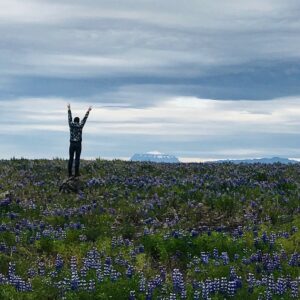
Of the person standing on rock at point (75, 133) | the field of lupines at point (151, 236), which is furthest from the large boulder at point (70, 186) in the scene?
the person standing on rock at point (75, 133)

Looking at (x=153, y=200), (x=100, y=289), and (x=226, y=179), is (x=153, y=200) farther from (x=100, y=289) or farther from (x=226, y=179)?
(x=100, y=289)

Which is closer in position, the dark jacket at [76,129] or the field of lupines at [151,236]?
the field of lupines at [151,236]

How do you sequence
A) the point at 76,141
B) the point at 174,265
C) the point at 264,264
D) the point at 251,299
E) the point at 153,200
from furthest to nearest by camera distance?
1. the point at 76,141
2. the point at 153,200
3. the point at 174,265
4. the point at 264,264
5. the point at 251,299

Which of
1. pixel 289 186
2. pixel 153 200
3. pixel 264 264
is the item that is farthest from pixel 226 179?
pixel 264 264

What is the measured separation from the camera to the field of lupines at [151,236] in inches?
331

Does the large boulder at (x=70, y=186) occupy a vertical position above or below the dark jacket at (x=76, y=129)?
below

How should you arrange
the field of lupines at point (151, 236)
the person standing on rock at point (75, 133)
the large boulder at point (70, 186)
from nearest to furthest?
1. the field of lupines at point (151, 236)
2. the large boulder at point (70, 186)
3. the person standing on rock at point (75, 133)

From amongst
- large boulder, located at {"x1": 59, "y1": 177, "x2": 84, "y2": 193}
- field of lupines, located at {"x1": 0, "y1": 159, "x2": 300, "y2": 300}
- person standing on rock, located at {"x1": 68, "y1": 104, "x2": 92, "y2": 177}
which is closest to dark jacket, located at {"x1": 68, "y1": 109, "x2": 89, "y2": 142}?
person standing on rock, located at {"x1": 68, "y1": 104, "x2": 92, "y2": 177}

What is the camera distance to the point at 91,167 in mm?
23703

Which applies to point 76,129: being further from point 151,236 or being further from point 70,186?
point 151,236

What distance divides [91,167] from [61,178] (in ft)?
9.62

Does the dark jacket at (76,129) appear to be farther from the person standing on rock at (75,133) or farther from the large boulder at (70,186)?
the large boulder at (70,186)

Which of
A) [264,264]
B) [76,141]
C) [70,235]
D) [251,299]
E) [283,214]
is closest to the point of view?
[251,299]

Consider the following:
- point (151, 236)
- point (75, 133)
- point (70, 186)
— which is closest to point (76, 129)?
point (75, 133)
